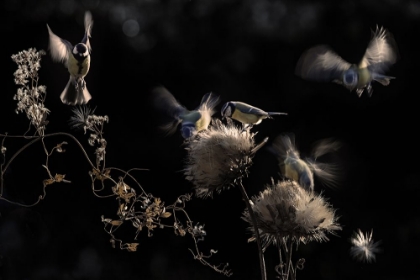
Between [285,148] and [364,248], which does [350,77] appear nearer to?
[285,148]

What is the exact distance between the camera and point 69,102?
59.7 inches

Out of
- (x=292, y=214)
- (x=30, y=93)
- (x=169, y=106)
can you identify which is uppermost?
(x=292, y=214)

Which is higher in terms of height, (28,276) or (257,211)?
(257,211)

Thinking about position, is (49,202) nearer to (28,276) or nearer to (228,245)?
(28,276)

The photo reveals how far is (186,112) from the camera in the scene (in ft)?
4.91

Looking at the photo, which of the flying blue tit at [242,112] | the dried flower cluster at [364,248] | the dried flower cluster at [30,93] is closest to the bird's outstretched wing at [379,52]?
the flying blue tit at [242,112]

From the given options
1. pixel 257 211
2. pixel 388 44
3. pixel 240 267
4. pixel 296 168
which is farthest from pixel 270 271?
pixel 388 44

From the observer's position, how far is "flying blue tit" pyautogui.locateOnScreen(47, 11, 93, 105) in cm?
142

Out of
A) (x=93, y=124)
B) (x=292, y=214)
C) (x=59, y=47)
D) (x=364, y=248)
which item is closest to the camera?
(x=292, y=214)

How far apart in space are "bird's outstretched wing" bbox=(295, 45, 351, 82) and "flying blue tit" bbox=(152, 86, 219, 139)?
0.76 ft

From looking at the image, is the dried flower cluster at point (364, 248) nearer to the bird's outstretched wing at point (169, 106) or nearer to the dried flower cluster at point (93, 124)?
the bird's outstretched wing at point (169, 106)

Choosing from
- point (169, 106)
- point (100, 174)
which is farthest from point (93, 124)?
point (169, 106)

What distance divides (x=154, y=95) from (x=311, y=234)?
588 millimetres

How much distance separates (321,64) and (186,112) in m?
0.35
